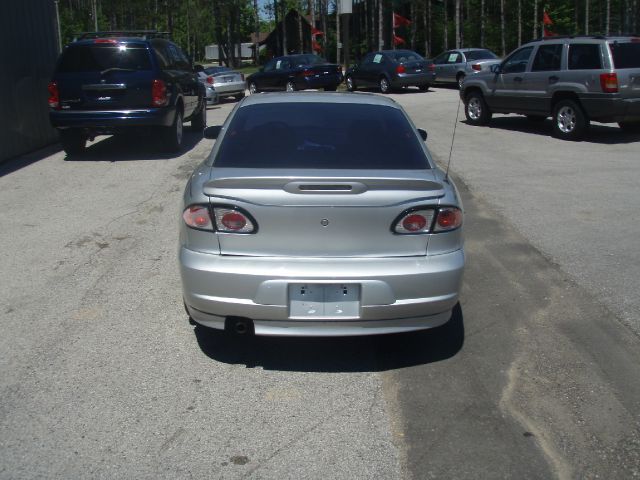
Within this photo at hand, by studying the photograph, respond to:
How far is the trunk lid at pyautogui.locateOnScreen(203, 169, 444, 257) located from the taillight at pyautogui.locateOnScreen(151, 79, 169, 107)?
829 centimetres

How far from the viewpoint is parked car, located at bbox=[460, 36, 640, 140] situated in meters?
13.4

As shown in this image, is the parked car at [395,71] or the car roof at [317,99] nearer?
the car roof at [317,99]

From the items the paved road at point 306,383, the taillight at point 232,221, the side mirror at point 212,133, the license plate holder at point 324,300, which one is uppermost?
the side mirror at point 212,133

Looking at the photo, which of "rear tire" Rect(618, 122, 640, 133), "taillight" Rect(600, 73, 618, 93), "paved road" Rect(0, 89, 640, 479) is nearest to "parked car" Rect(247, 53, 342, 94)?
"rear tire" Rect(618, 122, 640, 133)

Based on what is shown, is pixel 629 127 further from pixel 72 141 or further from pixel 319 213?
pixel 319 213

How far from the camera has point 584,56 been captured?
14.0 meters

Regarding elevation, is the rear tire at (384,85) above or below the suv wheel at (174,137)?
above

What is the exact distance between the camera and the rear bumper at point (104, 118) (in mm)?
11977

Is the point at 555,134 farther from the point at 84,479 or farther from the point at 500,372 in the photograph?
the point at 84,479

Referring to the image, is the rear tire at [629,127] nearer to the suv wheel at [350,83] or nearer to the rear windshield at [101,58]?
the rear windshield at [101,58]

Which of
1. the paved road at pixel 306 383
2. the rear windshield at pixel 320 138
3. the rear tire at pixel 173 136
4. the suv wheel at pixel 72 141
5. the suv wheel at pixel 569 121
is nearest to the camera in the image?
the paved road at pixel 306 383

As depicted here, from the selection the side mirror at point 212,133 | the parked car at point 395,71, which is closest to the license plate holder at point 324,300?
the side mirror at point 212,133

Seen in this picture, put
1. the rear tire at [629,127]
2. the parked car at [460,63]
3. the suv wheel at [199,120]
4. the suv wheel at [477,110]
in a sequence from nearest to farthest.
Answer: the rear tire at [629,127] < the suv wheel at [199,120] < the suv wheel at [477,110] < the parked car at [460,63]

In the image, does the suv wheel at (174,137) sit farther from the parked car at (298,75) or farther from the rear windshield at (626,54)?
the parked car at (298,75)
